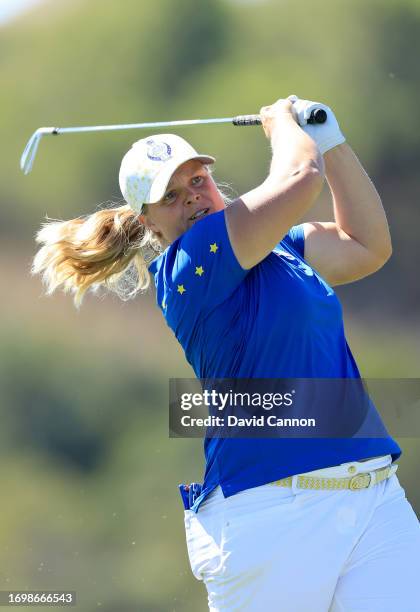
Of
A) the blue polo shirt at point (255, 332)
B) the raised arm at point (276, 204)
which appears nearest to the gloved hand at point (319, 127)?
the raised arm at point (276, 204)

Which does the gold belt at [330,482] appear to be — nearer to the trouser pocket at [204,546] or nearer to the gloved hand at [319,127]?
the trouser pocket at [204,546]

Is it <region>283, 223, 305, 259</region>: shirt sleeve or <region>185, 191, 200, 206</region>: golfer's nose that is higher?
<region>185, 191, 200, 206</region>: golfer's nose

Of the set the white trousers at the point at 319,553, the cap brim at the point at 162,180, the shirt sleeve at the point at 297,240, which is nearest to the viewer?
the white trousers at the point at 319,553

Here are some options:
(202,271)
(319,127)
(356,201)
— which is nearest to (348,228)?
(356,201)

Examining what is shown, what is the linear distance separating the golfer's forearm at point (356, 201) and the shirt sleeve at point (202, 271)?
0.39 meters

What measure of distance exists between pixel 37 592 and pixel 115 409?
1.52 meters

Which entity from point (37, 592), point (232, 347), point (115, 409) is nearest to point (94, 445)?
point (115, 409)

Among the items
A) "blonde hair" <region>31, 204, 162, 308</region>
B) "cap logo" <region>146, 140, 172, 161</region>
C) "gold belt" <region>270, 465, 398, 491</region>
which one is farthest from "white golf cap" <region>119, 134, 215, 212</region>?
"gold belt" <region>270, 465, 398, 491</region>

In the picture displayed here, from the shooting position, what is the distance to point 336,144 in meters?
2.06

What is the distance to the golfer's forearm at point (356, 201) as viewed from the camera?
2.09 metres

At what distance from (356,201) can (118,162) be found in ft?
12.1

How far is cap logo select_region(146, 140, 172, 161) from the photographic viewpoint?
2.01 metres

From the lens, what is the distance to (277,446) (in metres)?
1.80

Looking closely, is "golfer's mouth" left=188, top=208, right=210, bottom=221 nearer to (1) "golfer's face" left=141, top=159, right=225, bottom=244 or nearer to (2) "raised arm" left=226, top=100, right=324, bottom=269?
(1) "golfer's face" left=141, top=159, right=225, bottom=244
